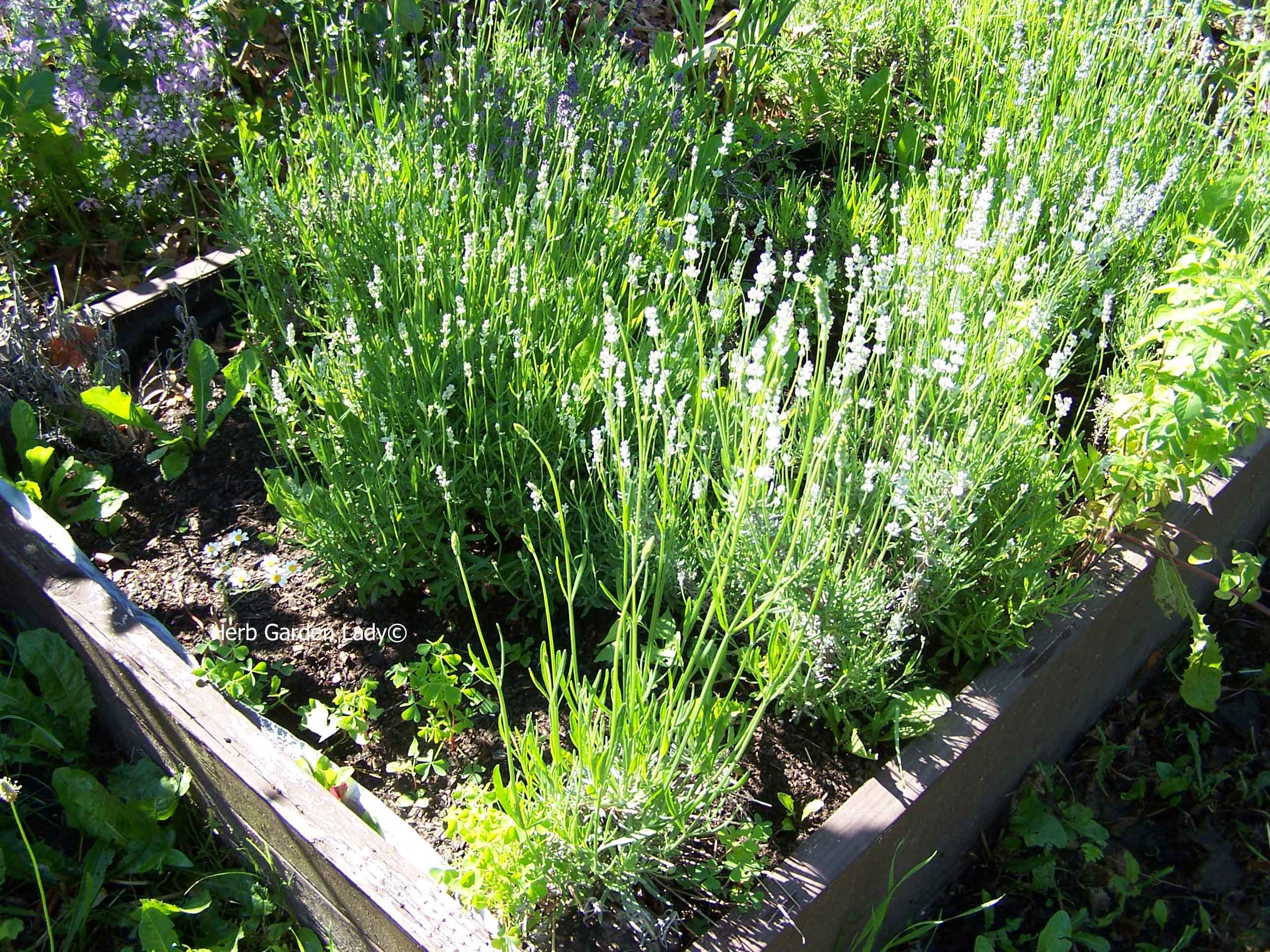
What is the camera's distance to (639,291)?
260cm

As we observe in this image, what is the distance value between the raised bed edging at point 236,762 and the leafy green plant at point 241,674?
5 centimetres

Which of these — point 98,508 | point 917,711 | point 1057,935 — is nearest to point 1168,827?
point 1057,935

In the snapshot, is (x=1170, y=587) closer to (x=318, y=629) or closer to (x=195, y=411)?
(x=318, y=629)

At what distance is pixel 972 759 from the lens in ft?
6.57

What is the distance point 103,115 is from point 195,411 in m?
1.12

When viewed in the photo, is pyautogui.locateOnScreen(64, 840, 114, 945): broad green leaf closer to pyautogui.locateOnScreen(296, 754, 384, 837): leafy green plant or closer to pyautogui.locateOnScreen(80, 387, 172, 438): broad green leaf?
pyautogui.locateOnScreen(296, 754, 384, 837): leafy green plant

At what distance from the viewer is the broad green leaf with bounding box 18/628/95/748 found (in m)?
2.15

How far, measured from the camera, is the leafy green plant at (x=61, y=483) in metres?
2.41

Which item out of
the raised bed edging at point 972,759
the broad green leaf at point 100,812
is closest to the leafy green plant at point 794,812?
the raised bed edging at point 972,759

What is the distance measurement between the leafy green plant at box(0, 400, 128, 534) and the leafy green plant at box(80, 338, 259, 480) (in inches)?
5.3

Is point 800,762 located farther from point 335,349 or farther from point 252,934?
point 335,349

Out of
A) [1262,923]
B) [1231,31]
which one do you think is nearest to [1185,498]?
[1262,923]

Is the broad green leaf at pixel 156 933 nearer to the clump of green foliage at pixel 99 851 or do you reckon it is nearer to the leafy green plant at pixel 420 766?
the clump of green foliage at pixel 99 851

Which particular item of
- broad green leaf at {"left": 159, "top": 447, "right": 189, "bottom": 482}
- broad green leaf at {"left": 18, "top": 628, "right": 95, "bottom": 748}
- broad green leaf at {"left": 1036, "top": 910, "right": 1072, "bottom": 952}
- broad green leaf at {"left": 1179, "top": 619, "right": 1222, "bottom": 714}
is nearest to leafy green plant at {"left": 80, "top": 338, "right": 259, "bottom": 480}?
broad green leaf at {"left": 159, "top": 447, "right": 189, "bottom": 482}
